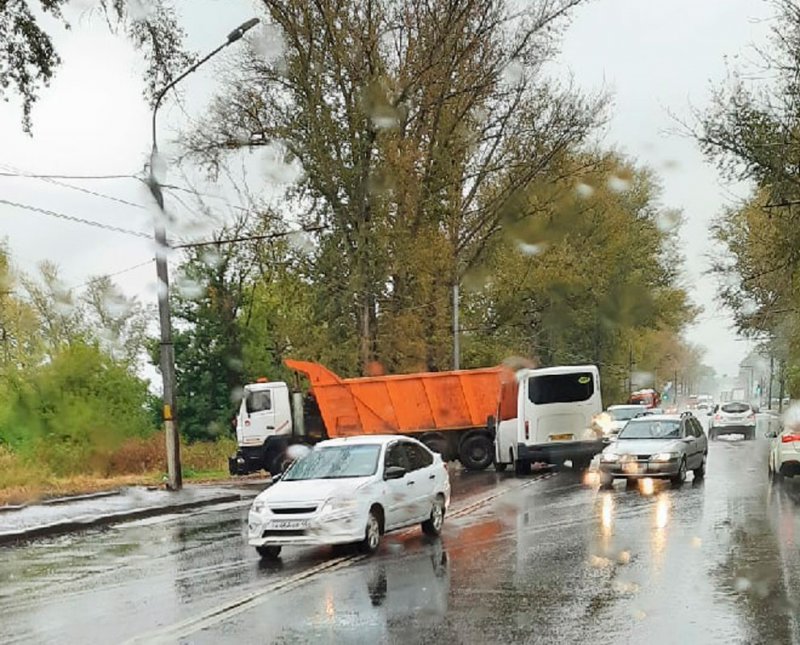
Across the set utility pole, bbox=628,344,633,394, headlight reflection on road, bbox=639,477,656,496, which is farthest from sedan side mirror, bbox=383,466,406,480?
utility pole, bbox=628,344,633,394

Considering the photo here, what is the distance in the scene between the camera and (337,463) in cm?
1486

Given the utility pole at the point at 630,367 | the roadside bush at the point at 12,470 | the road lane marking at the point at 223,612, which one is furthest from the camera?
the utility pole at the point at 630,367

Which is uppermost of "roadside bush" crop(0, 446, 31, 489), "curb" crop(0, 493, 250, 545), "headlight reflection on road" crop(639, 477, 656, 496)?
"roadside bush" crop(0, 446, 31, 489)

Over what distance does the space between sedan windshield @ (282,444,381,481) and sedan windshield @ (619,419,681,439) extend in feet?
35.3

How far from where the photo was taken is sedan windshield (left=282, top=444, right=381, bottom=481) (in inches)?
572

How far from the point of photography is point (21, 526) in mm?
18547

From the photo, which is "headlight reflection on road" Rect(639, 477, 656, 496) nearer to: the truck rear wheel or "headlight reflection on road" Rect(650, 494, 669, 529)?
"headlight reflection on road" Rect(650, 494, 669, 529)

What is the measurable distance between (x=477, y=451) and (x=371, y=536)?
17.5 metres

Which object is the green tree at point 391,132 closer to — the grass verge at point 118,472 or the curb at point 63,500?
the grass verge at point 118,472

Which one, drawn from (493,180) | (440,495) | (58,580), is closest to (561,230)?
(493,180)

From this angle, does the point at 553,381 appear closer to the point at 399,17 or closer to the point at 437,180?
the point at 437,180

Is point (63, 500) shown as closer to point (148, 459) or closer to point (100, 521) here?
point (100, 521)

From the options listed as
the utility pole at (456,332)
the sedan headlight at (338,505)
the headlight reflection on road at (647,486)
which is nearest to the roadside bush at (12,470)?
the headlight reflection on road at (647,486)

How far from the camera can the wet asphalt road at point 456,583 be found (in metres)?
8.89
